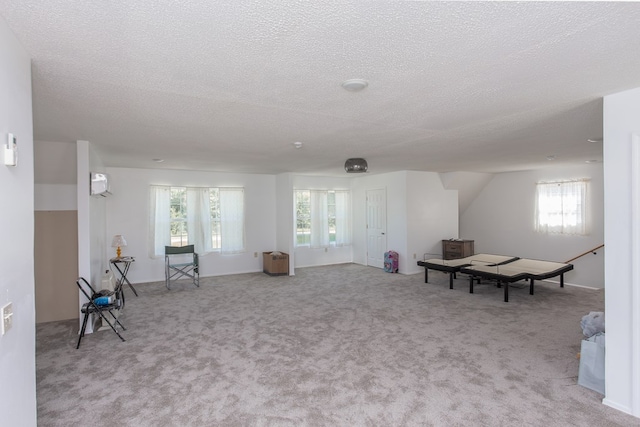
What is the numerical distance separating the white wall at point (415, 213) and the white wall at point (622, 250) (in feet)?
15.5

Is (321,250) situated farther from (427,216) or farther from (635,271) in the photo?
(635,271)

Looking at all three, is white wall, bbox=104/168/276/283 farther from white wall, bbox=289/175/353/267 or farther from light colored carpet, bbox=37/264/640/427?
light colored carpet, bbox=37/264/640/427

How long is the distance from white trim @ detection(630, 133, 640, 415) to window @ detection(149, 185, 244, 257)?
6.34 meters

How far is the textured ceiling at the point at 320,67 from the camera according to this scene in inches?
54.5

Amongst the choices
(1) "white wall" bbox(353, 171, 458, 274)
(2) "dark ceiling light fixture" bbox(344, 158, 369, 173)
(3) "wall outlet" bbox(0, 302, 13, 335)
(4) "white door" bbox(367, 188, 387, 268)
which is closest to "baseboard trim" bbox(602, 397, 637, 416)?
(2) "dark ceiling light fixture" bbox(344, 158, 369, 173)

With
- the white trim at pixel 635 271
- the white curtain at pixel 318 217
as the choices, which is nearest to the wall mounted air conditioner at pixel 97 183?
the white curtain at pixel 318 217

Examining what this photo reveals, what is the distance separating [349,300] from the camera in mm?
5164

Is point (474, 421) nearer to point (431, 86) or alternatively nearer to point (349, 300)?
point (431, 86)

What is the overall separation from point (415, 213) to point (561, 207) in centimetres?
285

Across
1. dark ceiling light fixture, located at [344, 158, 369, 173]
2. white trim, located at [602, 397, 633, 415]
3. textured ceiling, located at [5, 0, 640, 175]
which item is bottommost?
white trim, located at [602, 397, 633, 415]

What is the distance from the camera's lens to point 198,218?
6926 millimetres

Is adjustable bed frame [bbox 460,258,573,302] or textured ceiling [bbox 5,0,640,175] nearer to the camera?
textured ceiling [bbox 5,0,640,175]

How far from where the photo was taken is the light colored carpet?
2.30 meters

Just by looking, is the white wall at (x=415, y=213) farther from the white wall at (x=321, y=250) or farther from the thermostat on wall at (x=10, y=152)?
the thermostat on wall at (x=10, y=152)
